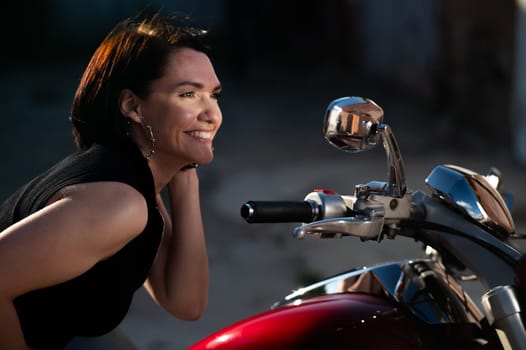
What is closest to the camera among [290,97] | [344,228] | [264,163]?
[344,228]

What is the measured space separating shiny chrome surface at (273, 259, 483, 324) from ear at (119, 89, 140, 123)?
0.58 metres

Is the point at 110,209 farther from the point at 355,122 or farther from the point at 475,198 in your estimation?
the point at 475,198

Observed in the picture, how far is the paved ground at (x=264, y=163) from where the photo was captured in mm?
4242

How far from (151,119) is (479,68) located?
5.67m

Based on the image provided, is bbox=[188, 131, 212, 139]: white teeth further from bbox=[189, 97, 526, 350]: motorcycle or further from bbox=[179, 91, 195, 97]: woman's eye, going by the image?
bbox=[189, 97, 526, 350]: motorcycle

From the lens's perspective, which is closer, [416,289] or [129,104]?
[416,289]

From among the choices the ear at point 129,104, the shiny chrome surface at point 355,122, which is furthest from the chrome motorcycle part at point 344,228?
the ear at point 129,104

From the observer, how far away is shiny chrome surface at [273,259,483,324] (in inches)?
60.7

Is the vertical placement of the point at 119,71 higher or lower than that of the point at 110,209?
higher

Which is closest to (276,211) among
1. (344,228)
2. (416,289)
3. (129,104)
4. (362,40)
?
(344,228)

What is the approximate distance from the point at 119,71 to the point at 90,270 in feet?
1.62

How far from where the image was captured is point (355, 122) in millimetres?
1487

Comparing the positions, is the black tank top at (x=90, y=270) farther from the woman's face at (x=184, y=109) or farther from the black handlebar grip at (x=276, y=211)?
the black handlebar grip at (x=276, y=211)

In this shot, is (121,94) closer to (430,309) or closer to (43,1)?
(430,309)
